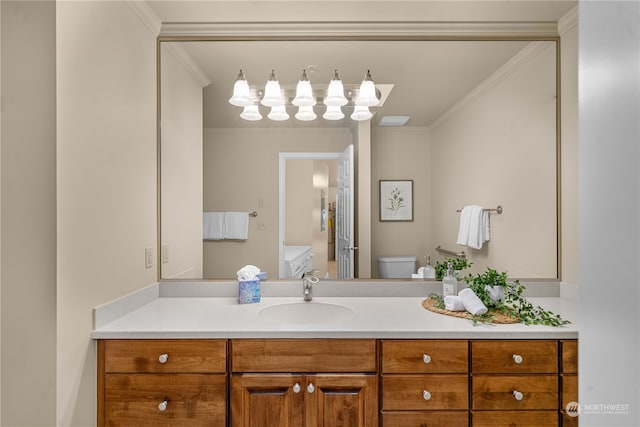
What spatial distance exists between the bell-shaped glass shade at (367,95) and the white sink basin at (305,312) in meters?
1.12

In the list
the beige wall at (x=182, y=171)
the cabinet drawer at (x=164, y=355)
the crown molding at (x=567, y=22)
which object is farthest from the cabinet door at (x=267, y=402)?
the crown molding at (x=567, y=22)

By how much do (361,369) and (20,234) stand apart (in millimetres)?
1300

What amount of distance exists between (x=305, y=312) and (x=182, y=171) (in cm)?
105

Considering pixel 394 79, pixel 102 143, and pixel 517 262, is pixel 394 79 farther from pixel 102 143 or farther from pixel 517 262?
pixel 102 143

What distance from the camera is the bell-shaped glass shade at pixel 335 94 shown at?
75.5 inches

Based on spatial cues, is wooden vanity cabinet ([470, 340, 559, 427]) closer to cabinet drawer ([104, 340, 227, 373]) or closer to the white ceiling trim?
cabinet drawer ([104, 340, 227, 373])

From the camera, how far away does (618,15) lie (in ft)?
0.78

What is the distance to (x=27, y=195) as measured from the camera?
3.73 feet

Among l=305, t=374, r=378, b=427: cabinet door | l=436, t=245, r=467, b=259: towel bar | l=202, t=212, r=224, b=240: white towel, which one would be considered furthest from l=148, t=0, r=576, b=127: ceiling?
l=305, t=374, r=378, b=427: cabinet door

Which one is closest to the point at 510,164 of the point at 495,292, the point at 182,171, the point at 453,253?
the point at 453,253

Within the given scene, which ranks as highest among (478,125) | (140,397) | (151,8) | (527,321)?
(151,8)

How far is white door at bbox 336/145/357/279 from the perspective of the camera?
1944mm

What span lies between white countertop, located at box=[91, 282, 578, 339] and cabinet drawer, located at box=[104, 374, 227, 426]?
176 millimetres

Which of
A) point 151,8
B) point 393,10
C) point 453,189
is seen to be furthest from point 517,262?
point 151,8
